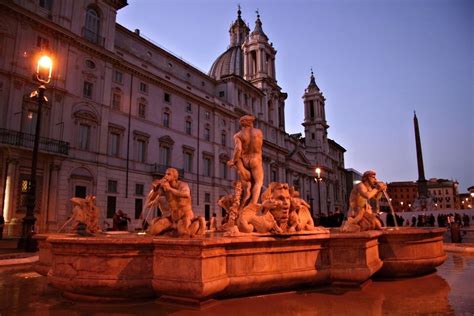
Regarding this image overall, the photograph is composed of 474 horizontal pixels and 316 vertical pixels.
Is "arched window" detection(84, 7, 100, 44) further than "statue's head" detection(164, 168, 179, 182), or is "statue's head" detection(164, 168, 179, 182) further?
"arched window" detection(84, 7, 100, 44)

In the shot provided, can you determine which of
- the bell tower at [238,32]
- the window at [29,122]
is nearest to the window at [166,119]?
the window at [29,122]

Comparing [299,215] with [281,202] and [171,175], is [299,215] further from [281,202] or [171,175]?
[171,175]

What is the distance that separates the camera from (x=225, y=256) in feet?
14.0

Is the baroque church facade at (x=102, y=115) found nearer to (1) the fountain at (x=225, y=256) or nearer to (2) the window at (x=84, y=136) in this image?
(2) the window at (x=84, y=136)

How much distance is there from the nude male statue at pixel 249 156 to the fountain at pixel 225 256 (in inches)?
37.7

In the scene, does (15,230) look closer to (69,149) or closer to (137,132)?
(69,149)

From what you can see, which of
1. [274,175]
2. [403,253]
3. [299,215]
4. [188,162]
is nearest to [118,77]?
[188,162]

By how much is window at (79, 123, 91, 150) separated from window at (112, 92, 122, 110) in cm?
292

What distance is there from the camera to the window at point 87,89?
2322 centimetres

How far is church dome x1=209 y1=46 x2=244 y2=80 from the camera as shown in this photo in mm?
49188

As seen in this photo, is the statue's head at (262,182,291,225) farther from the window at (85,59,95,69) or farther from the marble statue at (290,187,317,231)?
the window at (85,59,95,69)

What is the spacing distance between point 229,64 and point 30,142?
34.8m

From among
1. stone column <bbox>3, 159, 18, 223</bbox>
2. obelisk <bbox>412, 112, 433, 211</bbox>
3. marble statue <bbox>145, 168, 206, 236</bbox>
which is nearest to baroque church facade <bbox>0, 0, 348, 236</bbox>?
Result: stone column <bbox>3, 159, 18, 223</bbox>

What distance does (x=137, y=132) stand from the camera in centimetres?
2683
